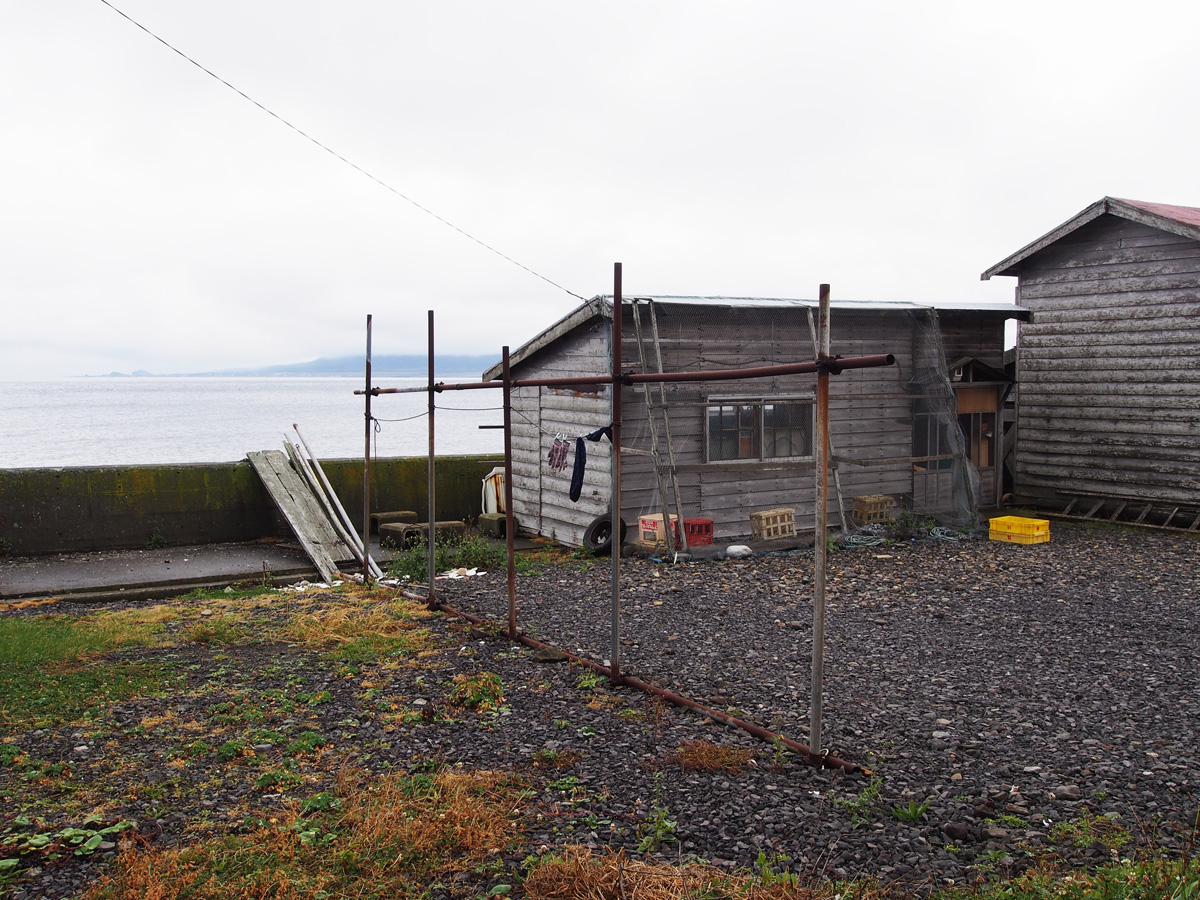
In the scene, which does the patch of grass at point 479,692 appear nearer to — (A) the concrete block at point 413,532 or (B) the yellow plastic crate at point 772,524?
(A) the concrete block at point 413,532

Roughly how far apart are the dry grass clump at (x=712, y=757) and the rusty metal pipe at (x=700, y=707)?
31 centimetres

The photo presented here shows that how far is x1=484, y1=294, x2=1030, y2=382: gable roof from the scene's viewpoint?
12.8 meters

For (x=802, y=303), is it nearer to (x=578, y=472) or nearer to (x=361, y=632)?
(x=578, y=472)

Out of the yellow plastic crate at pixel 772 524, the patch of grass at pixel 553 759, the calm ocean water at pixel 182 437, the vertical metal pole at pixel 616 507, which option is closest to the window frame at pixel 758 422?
the yellow plastic crate at pixel 772 524

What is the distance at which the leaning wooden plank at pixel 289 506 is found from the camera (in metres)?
12.4

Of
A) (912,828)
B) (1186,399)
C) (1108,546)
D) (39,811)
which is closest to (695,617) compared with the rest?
(912,828)

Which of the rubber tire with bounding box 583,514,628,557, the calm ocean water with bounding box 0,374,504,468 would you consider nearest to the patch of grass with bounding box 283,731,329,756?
the rubber tire with bounding box 583,514,628,557

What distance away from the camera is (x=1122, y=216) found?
15.0 meters

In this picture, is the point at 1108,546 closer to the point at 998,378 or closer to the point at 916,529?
the point at 916,529

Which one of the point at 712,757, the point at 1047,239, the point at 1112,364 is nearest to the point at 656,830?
the point at 712,757

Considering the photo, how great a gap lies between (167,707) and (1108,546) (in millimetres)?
12741

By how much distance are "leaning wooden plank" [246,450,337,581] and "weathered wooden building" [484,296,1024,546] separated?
3491 millimetres

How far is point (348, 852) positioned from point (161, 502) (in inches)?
445

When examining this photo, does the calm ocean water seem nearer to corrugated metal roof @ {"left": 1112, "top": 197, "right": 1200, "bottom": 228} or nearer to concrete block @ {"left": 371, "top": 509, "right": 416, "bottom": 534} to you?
concrete block @ {"left": 371, "top": 509, "right": 416, "bottom": 534}
